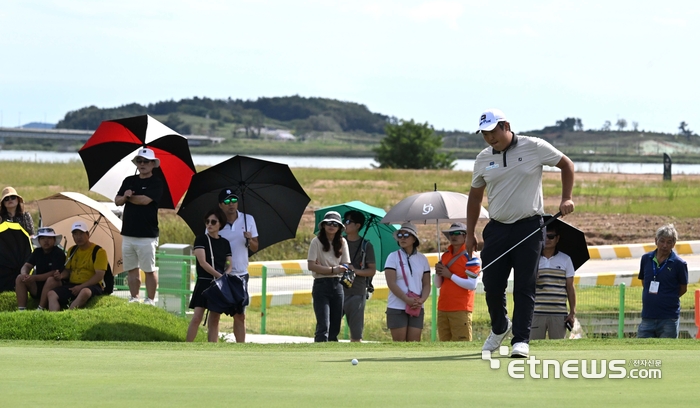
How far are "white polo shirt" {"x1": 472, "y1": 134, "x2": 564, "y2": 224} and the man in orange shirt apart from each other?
3.18 meters

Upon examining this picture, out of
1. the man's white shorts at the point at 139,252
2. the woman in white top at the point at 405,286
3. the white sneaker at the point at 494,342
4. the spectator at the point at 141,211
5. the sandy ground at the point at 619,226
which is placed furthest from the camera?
the sandy ground at the point at 619,226

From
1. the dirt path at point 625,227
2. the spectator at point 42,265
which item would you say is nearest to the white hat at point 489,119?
the spectator at point 42,265

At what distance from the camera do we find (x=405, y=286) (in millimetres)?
11219

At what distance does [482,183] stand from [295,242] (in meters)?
18.5

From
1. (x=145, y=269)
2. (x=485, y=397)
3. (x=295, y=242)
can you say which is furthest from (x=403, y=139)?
(x=485, y=397)

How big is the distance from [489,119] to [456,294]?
379cm

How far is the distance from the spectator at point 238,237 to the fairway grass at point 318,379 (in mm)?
2394

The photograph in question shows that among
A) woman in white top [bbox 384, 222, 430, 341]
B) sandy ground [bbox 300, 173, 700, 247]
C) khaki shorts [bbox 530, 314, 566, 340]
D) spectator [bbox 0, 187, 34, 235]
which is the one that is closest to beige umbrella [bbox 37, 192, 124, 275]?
spectator [bbox 0, 187, 34, 235]

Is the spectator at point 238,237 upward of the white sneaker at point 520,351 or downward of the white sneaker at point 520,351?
upward

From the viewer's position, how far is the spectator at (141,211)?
1234 centimetres

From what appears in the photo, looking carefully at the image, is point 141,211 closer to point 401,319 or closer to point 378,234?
point 378,234

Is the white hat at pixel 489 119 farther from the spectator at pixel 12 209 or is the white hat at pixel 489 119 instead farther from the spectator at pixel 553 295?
the spectator at pixel 12 209

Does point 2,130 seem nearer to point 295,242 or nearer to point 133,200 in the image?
point 295,242

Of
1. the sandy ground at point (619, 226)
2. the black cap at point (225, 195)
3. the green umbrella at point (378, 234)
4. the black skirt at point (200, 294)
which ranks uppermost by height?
the black cap at point (225, 195)
